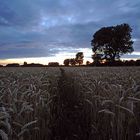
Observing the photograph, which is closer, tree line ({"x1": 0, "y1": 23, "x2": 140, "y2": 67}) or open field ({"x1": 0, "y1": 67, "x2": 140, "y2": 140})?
open field ({"x1": 0, "y1": 67, "x2": 140, "y2": 140})

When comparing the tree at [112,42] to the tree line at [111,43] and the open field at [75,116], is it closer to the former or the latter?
the tree line at [111,43]

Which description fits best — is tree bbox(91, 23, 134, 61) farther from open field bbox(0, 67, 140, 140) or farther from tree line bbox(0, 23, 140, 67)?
open field bbox(0, 67, 140, 140)

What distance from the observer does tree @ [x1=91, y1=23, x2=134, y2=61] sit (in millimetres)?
92438

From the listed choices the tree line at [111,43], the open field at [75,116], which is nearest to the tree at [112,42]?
the tree line at [111,43]

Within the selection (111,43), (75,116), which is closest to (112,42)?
(111,43)

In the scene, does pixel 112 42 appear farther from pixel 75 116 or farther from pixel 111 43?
pixel 75 116

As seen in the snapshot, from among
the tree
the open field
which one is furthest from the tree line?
the open field

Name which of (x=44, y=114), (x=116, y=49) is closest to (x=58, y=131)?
(x=44, y=114)

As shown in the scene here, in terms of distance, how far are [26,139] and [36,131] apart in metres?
0.50

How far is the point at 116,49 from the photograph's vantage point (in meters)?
92.8

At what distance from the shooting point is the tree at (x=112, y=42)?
92.4 meters

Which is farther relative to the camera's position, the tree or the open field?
the tree

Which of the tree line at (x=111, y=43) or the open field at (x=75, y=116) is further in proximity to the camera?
the tree line at (x=111, y=43)

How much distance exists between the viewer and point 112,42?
93875 millimetres
